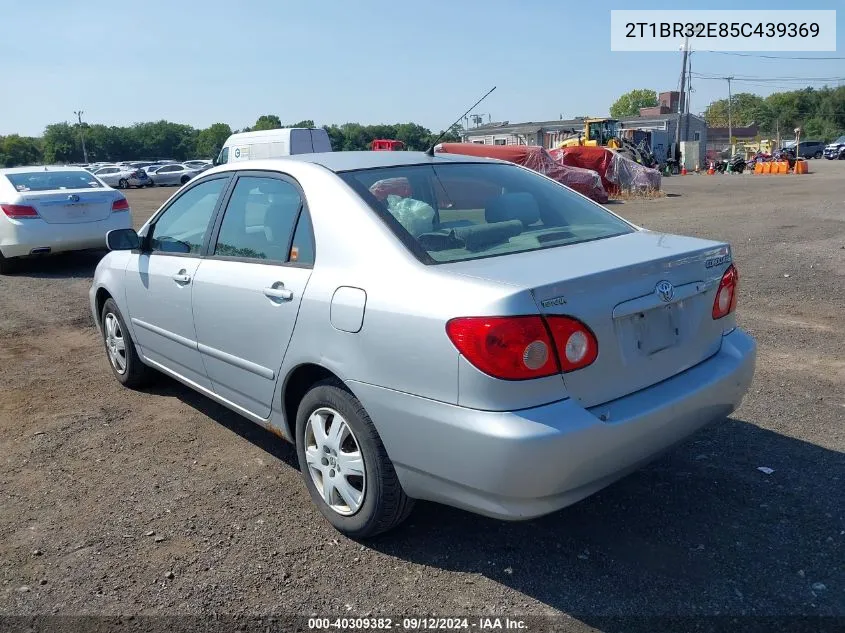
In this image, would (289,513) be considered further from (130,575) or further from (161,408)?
(161,408)

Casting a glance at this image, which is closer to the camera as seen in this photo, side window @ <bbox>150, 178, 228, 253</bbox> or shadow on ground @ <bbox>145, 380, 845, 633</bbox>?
shadow on ground @ <bbox>145, 380, 845, 633</bbox>

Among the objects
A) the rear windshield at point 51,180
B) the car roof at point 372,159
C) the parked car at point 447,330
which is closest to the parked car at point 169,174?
the rear windshield at point 51,180

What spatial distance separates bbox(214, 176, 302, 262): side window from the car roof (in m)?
0.21

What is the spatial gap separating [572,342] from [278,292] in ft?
4.65

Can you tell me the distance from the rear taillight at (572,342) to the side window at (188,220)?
7.67 ft

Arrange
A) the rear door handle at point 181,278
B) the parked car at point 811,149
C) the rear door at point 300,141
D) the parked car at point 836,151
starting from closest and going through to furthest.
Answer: the rear door handle at point 181,278 → the rear door at point 300,141 → the parked car at point 836,151 → the parked car at point 811,149

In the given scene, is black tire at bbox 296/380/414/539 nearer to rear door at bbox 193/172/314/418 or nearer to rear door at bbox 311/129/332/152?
rear door at bbox 193/172/314/418

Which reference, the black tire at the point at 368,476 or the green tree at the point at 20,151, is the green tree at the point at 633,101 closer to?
the green tree at the point at 20,151

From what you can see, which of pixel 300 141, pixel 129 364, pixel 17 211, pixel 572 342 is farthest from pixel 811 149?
pixel 572 342

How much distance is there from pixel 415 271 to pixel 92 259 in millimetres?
10296

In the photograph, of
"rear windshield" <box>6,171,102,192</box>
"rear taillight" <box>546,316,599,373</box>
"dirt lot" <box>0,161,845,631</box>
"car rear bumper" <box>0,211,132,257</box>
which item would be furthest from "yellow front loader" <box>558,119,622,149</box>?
"rear taillight" <box>546,316,599,373</box>

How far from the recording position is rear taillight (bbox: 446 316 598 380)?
2.56 metres

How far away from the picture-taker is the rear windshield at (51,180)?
10.5m

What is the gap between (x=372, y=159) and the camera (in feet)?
12.6
